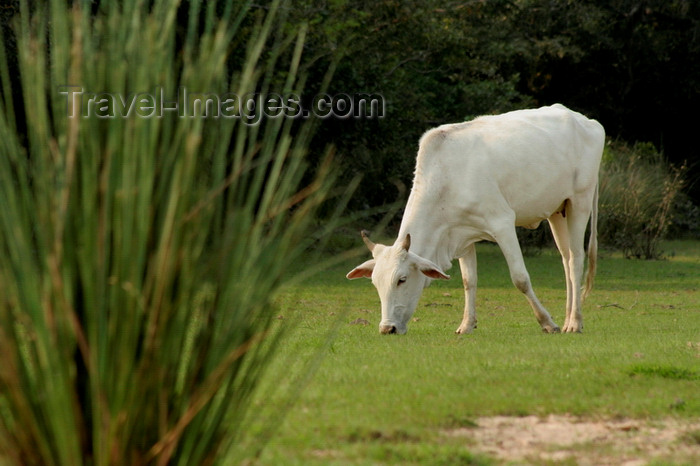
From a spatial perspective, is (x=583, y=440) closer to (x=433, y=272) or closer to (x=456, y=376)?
(x=456, y=376)

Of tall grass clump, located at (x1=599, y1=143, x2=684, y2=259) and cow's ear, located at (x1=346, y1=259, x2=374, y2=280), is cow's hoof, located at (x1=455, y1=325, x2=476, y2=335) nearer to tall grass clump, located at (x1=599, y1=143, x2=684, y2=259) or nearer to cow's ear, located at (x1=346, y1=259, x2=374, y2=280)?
cow's ear, located at (x1=346, y1=259, x2=374, y2=280)

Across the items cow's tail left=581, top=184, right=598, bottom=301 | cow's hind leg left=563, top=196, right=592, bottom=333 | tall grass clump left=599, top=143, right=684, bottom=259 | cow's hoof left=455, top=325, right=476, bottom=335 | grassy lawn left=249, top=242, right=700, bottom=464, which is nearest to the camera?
grassy lawn left=249, top=242, right=700, bottom=464

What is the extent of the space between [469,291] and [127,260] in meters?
6.98

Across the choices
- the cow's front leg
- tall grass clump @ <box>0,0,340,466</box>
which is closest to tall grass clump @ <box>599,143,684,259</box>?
the cow's front leg

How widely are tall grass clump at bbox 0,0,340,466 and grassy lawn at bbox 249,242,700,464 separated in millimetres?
367

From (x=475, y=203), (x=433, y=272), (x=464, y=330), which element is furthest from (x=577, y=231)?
(x=433, y=272)

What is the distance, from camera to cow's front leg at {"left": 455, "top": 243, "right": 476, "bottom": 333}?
962cm

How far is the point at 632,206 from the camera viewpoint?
19.5 metres

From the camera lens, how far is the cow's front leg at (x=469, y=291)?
31.6 feet

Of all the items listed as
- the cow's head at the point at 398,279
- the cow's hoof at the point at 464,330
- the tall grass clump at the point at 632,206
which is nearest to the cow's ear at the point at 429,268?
the cow's head at the point at 398,279

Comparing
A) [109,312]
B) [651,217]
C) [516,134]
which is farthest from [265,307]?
[651,217]

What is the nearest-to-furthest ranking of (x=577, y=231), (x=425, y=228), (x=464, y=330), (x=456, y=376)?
(x=456, y=376)
(x=425, y=228)
(x=464, y=330)
(x=577, y=231)

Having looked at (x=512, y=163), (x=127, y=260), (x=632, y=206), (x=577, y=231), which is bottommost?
(x=632, y=206)

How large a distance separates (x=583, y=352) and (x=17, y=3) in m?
9.08
